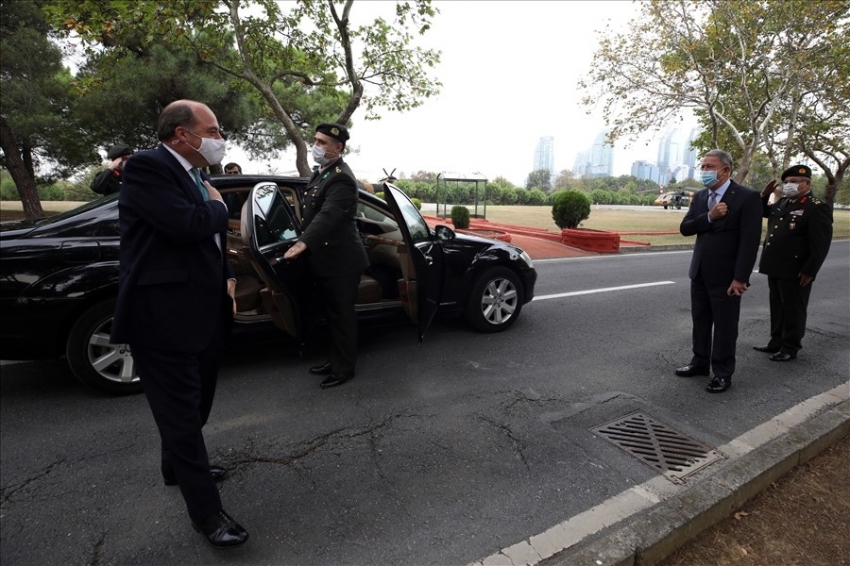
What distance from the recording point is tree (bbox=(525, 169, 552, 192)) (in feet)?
306

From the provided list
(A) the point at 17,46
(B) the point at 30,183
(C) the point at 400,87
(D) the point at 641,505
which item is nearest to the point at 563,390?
(D) the point at 641,505

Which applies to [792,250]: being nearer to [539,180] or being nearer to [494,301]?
[494,301]

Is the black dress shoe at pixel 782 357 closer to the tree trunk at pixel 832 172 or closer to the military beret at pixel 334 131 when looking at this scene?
the military beret at pixel 334 131

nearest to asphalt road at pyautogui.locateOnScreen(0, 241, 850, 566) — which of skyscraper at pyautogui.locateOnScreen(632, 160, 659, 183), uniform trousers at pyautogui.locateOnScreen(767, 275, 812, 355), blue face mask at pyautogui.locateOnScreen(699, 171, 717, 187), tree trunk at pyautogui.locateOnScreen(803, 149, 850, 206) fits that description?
uniform trousers at pyautogui.locateOnScreen(767, 275, 812, 355)

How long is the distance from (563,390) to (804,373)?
2.34m

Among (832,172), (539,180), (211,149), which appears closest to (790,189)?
(211,149)

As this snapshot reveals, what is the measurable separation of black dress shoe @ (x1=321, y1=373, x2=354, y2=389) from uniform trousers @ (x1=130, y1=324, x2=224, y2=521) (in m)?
1.59

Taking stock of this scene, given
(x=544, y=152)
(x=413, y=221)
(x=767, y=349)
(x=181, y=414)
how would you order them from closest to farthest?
(x=181, y=414) < (x=413, y=221) < (x=767, y=349) < (x=544, y=152)

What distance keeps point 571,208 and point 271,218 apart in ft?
45.1

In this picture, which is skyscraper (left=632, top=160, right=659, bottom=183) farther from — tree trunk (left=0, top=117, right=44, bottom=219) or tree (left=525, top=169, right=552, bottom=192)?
tree trunk (left=0, top=117, right=44, bottom=219)

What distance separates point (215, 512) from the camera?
1.96 m

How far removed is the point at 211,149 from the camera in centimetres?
186

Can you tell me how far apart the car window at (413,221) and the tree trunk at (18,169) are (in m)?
13.3

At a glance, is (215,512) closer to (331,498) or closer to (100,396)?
(331,498)
